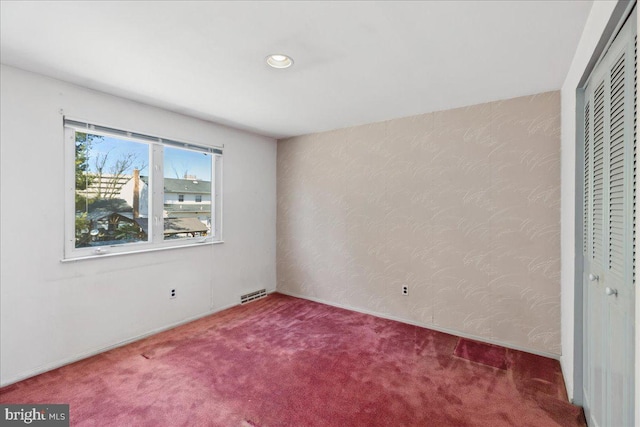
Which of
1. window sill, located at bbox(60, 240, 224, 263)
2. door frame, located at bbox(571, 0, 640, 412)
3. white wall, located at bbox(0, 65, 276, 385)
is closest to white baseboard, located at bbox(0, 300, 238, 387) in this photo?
white wall, located at bbox(0, 65, 276, 385)

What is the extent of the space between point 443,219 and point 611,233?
5.95 ft

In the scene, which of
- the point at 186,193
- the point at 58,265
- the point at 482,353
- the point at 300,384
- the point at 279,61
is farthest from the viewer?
the point at 186,193

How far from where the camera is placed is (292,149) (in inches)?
174

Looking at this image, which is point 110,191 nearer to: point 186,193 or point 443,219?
point 186,193

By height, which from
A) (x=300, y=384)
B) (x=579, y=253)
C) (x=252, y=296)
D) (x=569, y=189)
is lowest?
(x=300, y=384)

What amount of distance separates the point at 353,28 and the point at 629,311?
1881 millimetres

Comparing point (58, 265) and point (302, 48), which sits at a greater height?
point (302, 48)

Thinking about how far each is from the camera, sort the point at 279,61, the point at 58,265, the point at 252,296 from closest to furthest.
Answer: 1. the point at 279,61
2. the point at 58,265
3. the point at 252,296

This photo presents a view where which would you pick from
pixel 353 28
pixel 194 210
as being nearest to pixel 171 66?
pixel 353 28

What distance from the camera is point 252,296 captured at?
420 cm

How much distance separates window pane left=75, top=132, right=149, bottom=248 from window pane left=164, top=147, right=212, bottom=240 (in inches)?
9.7

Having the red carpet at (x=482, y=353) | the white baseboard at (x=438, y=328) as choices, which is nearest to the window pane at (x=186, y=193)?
the white baseboard at (x=438, y=328)

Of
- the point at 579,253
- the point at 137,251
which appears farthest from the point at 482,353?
the point at 137,251

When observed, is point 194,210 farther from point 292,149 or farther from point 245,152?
point 292,149
